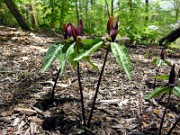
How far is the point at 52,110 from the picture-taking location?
2102 mm

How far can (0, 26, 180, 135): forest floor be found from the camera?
1.91 meters

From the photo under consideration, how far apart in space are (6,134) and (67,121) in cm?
45

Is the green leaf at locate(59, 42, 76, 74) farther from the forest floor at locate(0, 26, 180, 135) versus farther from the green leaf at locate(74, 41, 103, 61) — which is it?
the forest floor at locate(0, 26, 180, 135)

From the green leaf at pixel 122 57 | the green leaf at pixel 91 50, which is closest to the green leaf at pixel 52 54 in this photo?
the green leaf at pixel 91 50

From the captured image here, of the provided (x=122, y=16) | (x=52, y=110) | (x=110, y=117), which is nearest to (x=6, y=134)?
(x=52, y=110)

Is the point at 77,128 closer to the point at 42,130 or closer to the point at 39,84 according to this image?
the point at 42,130

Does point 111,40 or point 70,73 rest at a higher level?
point 111,40

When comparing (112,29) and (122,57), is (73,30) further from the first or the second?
(122,57)

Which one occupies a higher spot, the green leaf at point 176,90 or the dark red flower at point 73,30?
the dark red flower at point 73,30

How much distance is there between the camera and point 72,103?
2.22 meters

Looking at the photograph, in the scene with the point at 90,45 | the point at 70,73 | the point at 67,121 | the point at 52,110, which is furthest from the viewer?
the point at 70,73

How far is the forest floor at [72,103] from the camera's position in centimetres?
191

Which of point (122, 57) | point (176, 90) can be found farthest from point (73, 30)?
point (176, 90)

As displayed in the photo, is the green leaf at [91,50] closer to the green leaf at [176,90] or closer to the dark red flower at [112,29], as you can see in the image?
the dark red flower at [112,29]
